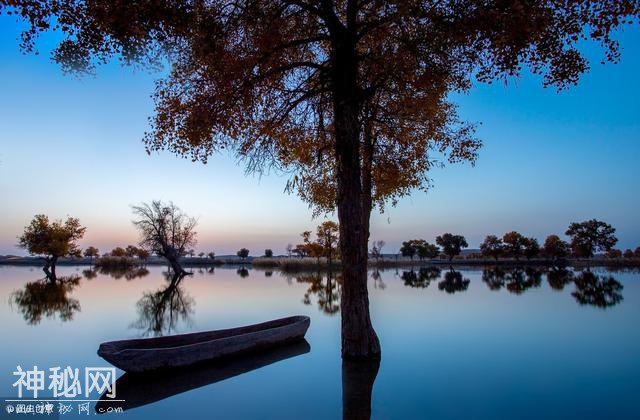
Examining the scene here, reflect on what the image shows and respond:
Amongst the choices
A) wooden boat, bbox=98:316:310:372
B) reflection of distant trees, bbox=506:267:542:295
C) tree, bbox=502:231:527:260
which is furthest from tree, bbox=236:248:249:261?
wooden boat, bbox=98:316:310:372

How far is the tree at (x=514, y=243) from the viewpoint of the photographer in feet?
302

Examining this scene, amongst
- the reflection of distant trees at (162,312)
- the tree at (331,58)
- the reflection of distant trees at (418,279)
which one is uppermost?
the tree at (331,58)

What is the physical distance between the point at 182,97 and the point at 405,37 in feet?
18.5

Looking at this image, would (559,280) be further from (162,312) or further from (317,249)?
(162,312)

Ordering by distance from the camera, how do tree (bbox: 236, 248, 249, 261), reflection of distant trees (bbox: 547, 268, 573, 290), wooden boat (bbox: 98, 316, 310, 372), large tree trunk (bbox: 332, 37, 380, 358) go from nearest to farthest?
wooden boat (bbox: 98, 316, 310, 372), large tree trunk (bbox: 332, 37, 380, 358), reflection of distant trees (bbox: 547, 268, 573, 290), tree (bbox: 236, 248, 249, 261)

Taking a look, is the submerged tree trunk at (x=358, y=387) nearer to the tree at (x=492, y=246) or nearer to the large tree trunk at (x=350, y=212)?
the large tree trunk at (x=350, y=212)

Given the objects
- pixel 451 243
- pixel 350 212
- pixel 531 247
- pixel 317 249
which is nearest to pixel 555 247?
pixel 531 247

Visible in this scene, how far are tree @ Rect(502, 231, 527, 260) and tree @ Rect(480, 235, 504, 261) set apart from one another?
154cm

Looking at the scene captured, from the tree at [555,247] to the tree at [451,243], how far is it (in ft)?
65.7

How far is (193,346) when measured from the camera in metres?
9.14

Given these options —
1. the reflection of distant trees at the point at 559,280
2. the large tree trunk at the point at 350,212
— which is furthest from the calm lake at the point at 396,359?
the reflection of distant trees at the point at 559,280

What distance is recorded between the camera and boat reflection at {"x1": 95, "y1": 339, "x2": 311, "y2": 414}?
7.50m

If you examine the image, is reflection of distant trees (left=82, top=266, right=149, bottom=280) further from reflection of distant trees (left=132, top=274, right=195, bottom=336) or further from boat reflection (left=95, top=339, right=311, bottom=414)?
boat reflection (left=95, top=339, right=311, bottom=414)

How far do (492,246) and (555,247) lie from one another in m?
14.2
